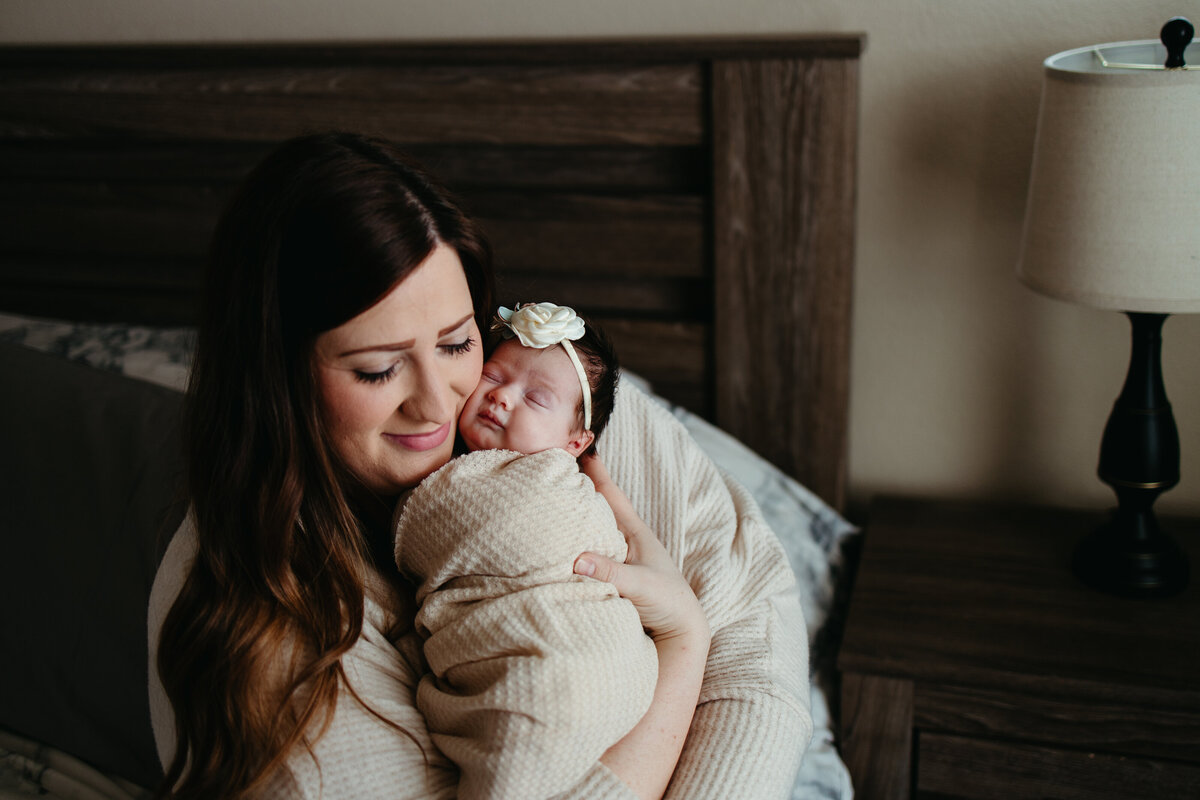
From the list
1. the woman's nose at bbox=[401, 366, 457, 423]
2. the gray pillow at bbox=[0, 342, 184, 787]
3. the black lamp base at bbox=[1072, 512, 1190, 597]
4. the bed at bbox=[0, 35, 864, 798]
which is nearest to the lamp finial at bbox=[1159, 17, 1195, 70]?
the bed at bbox=[0, 35, 864, 798]

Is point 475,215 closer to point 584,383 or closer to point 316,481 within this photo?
point 584,383

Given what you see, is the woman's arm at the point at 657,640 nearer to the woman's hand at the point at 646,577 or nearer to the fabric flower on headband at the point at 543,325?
the woman's hand at the point at 646,577

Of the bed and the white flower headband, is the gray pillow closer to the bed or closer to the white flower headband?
the bed

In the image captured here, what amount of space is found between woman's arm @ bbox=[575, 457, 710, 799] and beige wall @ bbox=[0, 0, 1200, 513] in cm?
77

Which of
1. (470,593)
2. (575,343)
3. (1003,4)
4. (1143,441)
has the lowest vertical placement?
(1143,441)

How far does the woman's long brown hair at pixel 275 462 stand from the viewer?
889 millimetres

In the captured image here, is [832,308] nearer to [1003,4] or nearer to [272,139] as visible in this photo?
[1003,4]

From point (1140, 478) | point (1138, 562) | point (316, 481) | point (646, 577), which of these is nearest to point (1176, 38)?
point (1140, 478)

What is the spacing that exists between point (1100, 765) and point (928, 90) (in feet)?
3.33

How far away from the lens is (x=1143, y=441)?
139 centimetres

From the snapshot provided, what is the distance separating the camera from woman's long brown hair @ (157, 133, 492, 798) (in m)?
0.89

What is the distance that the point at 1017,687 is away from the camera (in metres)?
1.31

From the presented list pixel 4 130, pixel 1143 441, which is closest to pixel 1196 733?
pixel 1143 441

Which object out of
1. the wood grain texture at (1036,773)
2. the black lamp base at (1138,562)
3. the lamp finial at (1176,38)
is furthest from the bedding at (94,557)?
the lamp finial at (1176,38)
